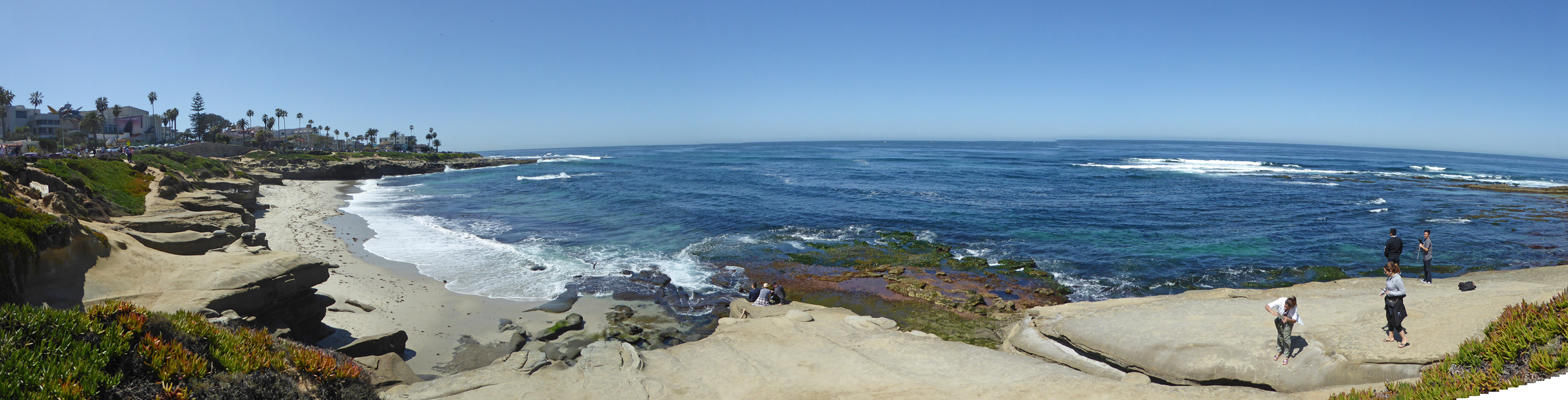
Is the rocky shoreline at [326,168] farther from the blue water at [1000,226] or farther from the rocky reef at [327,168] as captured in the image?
the blue water at [1000,226]

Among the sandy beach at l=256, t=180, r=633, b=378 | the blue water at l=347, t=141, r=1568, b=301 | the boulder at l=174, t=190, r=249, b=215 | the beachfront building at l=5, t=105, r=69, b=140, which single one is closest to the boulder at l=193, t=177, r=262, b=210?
the blue water at l=347, t=141, r=1568, b=301

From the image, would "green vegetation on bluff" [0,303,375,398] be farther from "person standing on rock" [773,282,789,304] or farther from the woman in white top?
the woman in white top

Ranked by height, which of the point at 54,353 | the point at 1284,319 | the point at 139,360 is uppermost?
the point at 54,353

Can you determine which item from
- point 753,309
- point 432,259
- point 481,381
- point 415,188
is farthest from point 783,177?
point 481,381

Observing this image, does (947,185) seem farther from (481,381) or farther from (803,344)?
(481,381)

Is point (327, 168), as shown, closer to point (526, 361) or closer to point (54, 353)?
point (526, 361)

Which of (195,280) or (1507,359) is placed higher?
(1507,359)

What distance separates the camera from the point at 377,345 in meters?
13.0

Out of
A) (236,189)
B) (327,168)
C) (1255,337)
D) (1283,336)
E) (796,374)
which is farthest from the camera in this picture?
(327,168)

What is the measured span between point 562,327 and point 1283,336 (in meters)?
15.5

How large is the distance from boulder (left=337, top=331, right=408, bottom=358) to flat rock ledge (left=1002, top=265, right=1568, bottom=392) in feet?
45.5

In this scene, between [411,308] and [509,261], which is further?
[509,261]

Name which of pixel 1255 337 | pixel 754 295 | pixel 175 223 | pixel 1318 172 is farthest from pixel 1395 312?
pixel 1318 172

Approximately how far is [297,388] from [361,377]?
1.75m
